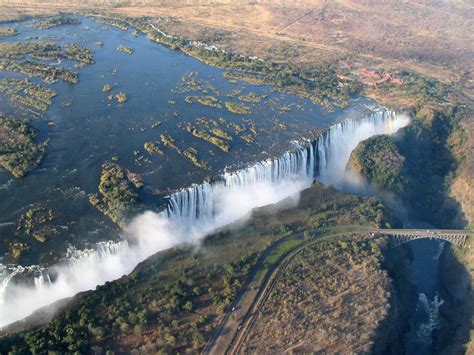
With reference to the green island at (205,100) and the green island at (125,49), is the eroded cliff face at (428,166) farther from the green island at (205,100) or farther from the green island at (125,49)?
the green island at (125,49)

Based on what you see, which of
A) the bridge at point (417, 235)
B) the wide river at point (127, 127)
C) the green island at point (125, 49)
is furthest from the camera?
the green island at point (125, 49)

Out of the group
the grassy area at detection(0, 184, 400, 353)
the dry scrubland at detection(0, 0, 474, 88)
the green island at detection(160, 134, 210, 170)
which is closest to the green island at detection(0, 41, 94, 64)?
the dry scrubland at detection(0, 0, 474, 88)

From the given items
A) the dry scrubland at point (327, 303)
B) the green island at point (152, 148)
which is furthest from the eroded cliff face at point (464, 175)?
the green island at point (152, 148)

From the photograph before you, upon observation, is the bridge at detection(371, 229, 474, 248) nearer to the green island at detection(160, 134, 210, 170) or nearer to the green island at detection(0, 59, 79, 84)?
the green island at detection(160, 134, 210, 170)

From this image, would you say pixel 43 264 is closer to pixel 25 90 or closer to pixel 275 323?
pixel 275 323

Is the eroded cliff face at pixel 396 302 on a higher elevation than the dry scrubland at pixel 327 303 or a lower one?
lower

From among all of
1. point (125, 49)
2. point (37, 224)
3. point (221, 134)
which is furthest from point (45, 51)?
point (37, 224)

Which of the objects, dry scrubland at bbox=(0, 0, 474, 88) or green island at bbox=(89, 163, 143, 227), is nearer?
green island at bbox=(89, 163, 143, 227)
